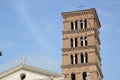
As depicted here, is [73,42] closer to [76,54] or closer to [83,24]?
[76,54]

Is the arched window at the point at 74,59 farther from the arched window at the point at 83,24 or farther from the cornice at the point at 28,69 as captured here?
the cornice at the point at 28,69

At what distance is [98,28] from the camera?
160ft

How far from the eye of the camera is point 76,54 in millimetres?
43250

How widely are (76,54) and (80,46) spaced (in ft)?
3.92

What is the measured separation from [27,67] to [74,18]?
35.7 feet

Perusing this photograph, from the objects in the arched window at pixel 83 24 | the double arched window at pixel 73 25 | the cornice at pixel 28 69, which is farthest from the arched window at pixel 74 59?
the cornice at pixel 28 69

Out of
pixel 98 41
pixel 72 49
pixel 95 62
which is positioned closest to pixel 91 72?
pixel 95 62

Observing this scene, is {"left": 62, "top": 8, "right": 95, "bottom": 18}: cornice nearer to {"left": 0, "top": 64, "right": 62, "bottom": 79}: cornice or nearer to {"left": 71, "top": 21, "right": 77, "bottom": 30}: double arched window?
{"left": 71, "top": 21, "right": 77, "bottom": 30}: double arched window

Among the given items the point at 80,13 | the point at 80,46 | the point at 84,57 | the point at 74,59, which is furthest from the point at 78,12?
the point at 74,59

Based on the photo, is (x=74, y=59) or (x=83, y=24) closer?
(x=74, y=59)

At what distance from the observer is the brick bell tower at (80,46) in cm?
4172

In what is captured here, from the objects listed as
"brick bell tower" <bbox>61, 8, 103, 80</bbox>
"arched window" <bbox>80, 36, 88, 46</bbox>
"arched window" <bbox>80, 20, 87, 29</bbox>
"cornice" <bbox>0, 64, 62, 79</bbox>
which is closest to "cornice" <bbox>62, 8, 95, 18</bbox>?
"brick bell tower" <bbox>61, 8, 103, 80</bbox>

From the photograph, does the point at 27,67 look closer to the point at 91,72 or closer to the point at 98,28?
the point at 91,72

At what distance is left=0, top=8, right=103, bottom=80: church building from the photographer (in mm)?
38594
